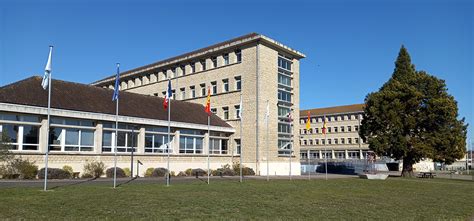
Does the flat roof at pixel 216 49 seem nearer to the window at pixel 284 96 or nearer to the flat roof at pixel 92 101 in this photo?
the window at pixel 284 96

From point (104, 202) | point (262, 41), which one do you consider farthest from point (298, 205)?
point (262, 41)

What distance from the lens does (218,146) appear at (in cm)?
4681

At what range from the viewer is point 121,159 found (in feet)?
117

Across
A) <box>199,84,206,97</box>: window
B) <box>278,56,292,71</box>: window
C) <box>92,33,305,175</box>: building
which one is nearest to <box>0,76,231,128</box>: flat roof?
<box>92,33,305,175</box>: building

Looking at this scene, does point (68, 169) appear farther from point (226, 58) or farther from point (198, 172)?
point (226, 58)

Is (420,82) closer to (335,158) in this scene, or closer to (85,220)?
(85,220)

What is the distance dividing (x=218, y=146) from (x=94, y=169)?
16606 mm

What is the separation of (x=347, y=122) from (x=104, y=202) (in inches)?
3755

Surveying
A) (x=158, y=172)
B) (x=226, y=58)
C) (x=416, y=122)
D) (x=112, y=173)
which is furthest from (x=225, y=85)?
(x=416, y=122)

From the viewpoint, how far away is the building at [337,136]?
102 meters

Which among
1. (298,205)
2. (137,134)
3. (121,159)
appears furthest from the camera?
(137,134)

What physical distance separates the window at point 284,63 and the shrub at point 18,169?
96.2ft

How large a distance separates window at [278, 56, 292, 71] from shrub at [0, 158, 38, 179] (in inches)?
1154

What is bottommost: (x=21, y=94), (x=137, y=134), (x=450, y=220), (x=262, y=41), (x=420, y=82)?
(x=450, y=220)
